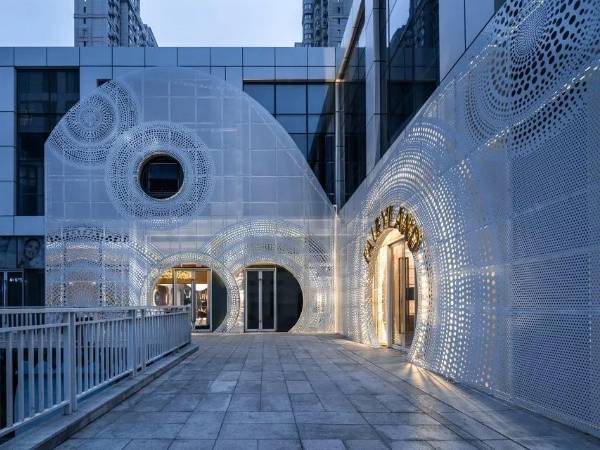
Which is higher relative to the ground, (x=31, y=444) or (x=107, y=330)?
(x=107, y=330)

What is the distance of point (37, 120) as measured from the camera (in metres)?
24.7

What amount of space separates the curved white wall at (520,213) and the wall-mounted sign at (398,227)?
0.65 meters

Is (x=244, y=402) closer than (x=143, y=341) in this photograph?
Yes

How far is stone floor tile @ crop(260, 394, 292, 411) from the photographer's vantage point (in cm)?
748

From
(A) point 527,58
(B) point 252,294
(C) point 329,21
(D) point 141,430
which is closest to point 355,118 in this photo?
(B) point 252,294

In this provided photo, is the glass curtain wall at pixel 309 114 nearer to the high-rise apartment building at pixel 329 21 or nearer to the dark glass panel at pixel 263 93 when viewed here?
the dark glass panel at pixel 263 93

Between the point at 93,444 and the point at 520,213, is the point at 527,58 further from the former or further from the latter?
the point at 93,444

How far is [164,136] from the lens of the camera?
22.5 m

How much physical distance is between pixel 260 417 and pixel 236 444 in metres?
1.22

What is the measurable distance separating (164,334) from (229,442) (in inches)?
272

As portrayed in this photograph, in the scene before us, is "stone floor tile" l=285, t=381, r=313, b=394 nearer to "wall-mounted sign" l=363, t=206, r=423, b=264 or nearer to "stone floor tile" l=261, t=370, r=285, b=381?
"stone floor tile" l=261, t=370, r=285, b=381

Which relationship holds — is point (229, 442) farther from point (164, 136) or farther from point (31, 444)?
point (164, 136)

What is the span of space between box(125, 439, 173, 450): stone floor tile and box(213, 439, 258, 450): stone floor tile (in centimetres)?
49

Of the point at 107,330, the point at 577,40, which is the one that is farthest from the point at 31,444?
the point at 577,40
